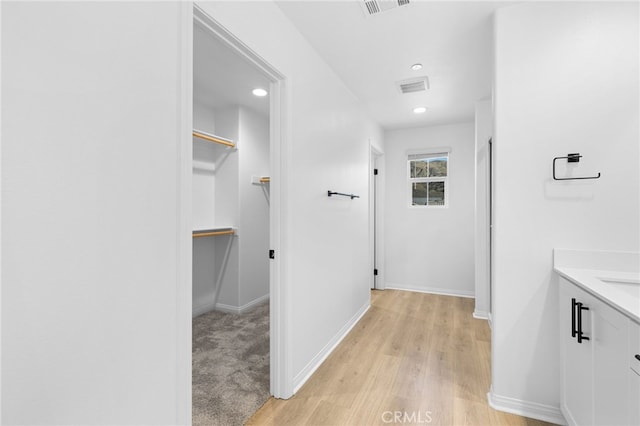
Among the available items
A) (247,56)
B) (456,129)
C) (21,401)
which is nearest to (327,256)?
(247,56)

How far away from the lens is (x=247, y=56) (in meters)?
1.70

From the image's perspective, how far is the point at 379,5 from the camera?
189 centimetres

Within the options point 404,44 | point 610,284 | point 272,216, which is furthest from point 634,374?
point 404,44

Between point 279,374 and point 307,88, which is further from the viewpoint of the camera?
point 307,88

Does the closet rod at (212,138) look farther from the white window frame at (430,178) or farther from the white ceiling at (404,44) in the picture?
the white window frame at (430,178)

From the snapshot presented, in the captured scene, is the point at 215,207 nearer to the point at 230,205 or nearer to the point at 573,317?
the point at 230,205

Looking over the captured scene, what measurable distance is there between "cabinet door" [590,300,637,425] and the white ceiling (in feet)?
5.87

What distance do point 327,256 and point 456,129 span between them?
9.75 feet

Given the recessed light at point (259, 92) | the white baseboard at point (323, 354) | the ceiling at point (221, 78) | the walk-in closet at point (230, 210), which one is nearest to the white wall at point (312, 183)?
the white baseboard at point (323, 354)

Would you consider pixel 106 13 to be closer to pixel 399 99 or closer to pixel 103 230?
pixel 103 230

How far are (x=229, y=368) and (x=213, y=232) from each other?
144cm

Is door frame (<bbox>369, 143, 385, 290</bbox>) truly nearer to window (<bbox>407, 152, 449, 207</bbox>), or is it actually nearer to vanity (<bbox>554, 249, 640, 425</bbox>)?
window (<bbox>407, 152, 449, 207</bbox>)

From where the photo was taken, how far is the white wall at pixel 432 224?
440 centimetres

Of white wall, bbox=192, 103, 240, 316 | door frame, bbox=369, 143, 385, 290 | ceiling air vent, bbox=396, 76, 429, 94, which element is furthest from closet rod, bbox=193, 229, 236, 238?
ceiling air vent, bbox=396, 76, 429, 94
